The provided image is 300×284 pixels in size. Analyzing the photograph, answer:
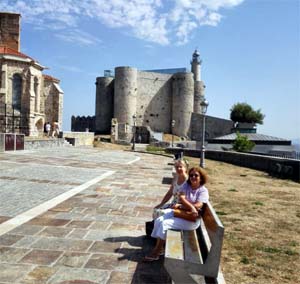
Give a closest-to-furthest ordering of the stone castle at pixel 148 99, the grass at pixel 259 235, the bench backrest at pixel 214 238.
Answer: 1. the bench backrest at pixel 214 238
2. the grass at pixel 259 235
3. the stone castle at pixel 148 99

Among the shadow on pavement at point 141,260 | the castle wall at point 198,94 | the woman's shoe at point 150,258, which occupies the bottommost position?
the shadow on pavement at point 141,260

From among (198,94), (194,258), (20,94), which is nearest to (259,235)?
(194,258)

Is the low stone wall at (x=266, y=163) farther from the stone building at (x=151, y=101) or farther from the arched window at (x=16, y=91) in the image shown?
the stone building at (x=151, y=101)

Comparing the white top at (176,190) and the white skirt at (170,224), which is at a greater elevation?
the white top at (176,190)

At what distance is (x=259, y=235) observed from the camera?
558 centimetres

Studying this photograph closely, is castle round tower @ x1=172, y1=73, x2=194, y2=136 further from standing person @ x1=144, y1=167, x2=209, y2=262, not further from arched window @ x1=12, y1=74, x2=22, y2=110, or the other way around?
standing person @ x1=144, y1=167, x2=209, y2=262

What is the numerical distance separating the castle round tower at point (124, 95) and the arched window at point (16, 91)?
23.8 metres

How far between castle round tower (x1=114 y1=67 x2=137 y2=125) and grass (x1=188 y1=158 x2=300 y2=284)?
4434 centimetres

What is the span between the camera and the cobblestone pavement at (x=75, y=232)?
12.1ft

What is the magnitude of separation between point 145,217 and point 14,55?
27999 millimetres

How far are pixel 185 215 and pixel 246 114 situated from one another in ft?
216

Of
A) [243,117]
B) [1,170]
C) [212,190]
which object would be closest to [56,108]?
[1,170]

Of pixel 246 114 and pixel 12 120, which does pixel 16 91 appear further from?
pixel 246 114

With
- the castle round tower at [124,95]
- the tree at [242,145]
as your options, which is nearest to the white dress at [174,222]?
the tree at [242,145]
